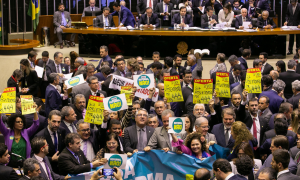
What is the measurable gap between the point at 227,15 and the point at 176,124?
10.4 metres

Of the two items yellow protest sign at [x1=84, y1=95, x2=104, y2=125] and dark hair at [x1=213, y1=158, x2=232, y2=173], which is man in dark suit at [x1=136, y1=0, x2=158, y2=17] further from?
dark hair at [x1=213, y1=158, x2=232, y2=173]

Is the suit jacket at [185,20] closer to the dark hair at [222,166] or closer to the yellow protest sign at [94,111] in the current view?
the yellow protest sign at [94,111]

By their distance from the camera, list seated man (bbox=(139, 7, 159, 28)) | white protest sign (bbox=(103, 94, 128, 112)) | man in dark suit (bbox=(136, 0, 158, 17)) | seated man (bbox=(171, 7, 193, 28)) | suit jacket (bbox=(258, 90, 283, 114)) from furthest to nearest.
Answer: man in dark suit (bbox=(136, 0, 158, 17)), seated man (bbox=(139, 7, 159, 28)), seated man (bbox=(171, 7, 193, 28)), suit jacket (bbox=(258, 90, 283, 114)), white protest sign (bbox=(103, 94, 128, 112))

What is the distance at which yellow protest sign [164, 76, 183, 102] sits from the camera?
7703 mm

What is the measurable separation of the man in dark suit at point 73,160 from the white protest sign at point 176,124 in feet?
3.69

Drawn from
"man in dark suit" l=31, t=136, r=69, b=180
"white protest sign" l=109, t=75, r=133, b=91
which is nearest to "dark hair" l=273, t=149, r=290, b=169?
"man in dark suit" l=31, t=136, r=69, b=180

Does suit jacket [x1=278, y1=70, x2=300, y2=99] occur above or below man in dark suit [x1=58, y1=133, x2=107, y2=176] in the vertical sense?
above

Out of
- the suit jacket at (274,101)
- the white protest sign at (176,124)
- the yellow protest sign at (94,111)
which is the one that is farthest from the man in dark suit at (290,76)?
the yellow protest sign at (94,111)

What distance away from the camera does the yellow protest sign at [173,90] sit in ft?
25.3

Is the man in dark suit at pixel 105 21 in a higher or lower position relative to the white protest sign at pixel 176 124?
higher

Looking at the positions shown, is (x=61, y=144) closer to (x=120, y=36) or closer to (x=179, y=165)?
(x=179, y=165)

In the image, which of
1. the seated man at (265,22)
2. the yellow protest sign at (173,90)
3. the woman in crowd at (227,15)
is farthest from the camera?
the seated man at (265,22)

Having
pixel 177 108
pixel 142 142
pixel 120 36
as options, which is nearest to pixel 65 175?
pixel 142 142

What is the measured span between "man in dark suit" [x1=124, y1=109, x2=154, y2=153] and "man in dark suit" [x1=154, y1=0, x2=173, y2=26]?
10.6 m
